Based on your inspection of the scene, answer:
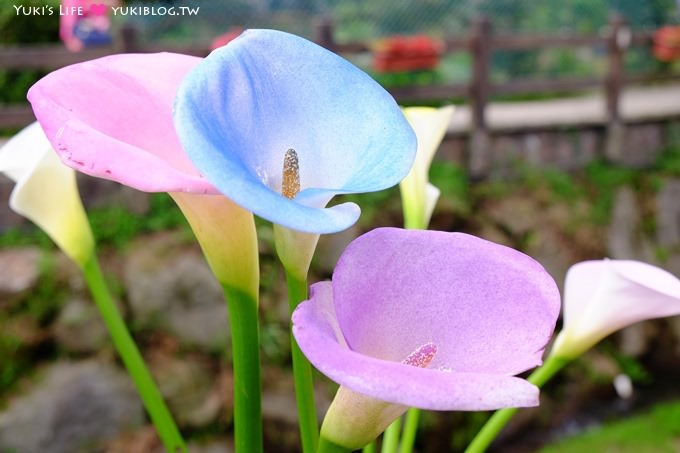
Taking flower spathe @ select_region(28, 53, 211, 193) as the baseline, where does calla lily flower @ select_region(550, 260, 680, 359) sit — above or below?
below

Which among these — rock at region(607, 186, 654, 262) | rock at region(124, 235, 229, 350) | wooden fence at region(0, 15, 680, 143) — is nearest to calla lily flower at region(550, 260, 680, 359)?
rock at region(124, 235, 229, 350)

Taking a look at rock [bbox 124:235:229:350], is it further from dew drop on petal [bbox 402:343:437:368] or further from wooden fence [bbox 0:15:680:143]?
dew drop on petal [bbox 402:343:437:368]

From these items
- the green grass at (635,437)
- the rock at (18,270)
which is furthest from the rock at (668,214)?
the rock at (18,270)

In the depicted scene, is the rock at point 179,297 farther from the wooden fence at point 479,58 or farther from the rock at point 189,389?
the wooden fence at point 479,58

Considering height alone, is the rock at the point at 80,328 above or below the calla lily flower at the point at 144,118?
below

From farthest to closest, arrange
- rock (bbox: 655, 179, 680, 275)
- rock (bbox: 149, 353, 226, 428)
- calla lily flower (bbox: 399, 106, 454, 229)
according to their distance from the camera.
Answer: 1. rock (bbox: 655, 179, 680, 275)
2. rock (bbox: 149, 353, 226, 428)
3. calla lily flower (bbox: 399, 106, 454, 229)

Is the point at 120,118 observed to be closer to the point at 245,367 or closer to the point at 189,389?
the point at 245,367

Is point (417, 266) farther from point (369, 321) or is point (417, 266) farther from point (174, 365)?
point (174, 365)

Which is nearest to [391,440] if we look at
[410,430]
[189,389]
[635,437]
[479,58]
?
[410,430]
